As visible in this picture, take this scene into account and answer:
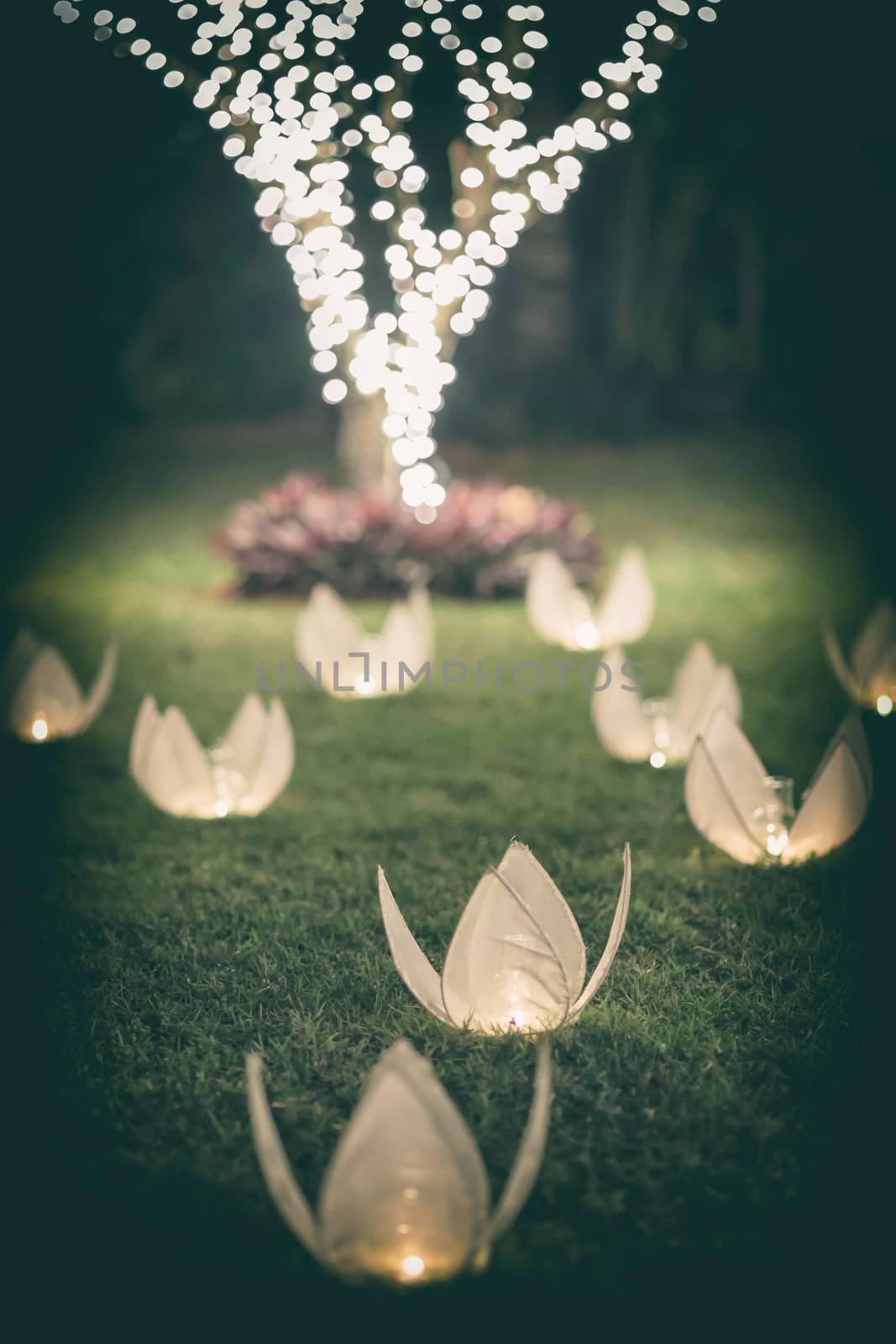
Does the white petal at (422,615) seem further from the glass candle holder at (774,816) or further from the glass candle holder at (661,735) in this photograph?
the glass candle holder at (774,816)

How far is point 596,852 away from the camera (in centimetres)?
306

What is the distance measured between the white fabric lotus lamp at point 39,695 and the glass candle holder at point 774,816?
2153mm

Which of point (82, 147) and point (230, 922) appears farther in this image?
point (82, 147)

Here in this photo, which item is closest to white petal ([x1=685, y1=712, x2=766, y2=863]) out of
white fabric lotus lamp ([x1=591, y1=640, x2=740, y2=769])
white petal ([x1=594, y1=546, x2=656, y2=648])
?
white fabric lotus lamp ([x1=591, y1=640, x2=740, y2=769])

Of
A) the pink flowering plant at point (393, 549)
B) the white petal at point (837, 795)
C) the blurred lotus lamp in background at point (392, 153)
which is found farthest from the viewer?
the pink flowering plant at point (393, 549)

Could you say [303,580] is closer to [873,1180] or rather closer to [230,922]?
[230,922]

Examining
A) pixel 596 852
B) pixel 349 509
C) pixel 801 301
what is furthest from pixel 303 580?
pixel 801 301

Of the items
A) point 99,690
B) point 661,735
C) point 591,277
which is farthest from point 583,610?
point 591,277

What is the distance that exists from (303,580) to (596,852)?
366 centimetres

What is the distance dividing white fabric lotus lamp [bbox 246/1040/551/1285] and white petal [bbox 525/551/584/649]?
12.1 ft

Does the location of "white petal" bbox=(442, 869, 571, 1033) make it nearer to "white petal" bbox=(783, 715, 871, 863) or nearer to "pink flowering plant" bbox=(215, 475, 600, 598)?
"white petal" bbox=(783, 715, 871, 863)

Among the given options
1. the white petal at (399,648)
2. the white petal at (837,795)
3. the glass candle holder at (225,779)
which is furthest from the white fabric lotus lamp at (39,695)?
the white petal at (837,795)

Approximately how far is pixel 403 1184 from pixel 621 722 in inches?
88.4

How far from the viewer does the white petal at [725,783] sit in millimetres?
2699
